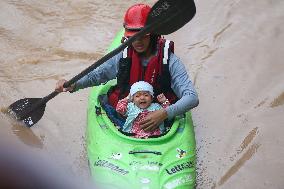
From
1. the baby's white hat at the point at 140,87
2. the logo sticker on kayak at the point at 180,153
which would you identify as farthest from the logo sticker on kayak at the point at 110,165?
the baby's white hat at the point at 140,87

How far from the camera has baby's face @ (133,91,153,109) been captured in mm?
3467

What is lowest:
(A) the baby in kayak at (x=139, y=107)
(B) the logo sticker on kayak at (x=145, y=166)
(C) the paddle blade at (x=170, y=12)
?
(B) the logo sticker on kayak at (x=145, y=166)

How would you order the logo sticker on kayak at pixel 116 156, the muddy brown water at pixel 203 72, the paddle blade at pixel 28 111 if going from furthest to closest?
the paddle blade at pixel 28 111 < the muddy brown water at pixel 203 72 < the logo sticker on kayak at pixel 116 156

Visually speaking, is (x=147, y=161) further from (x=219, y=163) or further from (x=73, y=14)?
(x=73, y=14)

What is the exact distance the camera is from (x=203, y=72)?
5227mm

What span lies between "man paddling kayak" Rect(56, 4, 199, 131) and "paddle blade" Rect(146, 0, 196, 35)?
116mm

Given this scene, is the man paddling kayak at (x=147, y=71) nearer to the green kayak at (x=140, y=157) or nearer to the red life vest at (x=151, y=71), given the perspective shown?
the red life vest at (x=151, y=71)

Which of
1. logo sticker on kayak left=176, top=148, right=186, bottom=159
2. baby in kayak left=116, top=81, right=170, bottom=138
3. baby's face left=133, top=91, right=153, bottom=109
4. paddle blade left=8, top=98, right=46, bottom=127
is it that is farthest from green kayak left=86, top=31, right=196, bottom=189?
paddle blade left=8, top=98, right=46, bottom=127

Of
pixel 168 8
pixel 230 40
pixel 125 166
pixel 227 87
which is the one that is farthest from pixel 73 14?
pixel 125 166

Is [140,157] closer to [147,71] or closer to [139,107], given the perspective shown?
[139,107]

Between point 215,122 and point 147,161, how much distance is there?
1436 millimetres

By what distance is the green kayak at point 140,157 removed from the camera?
125 inches

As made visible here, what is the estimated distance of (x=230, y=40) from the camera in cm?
574

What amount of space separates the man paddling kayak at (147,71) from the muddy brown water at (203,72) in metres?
0.71
